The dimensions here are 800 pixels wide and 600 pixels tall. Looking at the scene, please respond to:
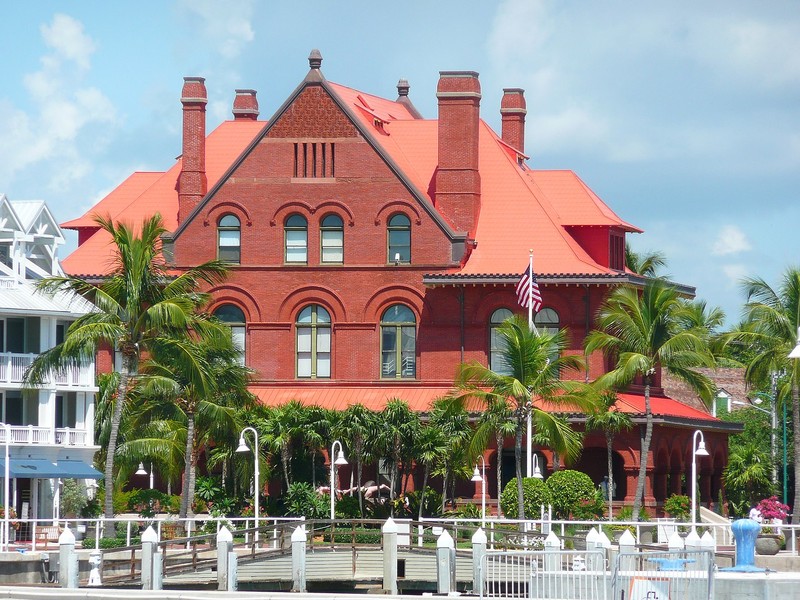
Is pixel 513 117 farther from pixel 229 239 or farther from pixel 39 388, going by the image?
pixel 39 388

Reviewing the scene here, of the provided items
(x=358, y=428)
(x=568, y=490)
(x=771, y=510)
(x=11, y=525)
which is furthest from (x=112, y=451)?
(x=771, y=510)

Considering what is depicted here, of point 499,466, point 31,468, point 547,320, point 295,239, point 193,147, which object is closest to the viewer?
point 31,468

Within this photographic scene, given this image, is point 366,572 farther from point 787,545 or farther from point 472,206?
point 472,206

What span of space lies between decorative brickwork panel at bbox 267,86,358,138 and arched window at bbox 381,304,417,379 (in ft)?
22.4

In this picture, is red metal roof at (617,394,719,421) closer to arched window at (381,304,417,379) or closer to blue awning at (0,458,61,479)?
arched window at (381,304,417,379)

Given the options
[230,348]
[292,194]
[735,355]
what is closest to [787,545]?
[230,348]

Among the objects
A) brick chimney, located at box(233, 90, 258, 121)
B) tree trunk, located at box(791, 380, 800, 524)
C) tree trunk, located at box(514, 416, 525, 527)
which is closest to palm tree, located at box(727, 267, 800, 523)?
tree trunk, located at box(791, 380, 800, 524)

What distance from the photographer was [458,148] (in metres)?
71.1

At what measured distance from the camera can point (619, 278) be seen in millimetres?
68688

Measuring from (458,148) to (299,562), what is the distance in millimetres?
29643

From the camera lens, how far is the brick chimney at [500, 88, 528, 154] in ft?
265

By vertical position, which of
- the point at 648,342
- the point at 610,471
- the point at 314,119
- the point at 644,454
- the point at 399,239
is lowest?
the point at 610,471

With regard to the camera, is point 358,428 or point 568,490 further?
point 358,428

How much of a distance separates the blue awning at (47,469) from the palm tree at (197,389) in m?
3.26
